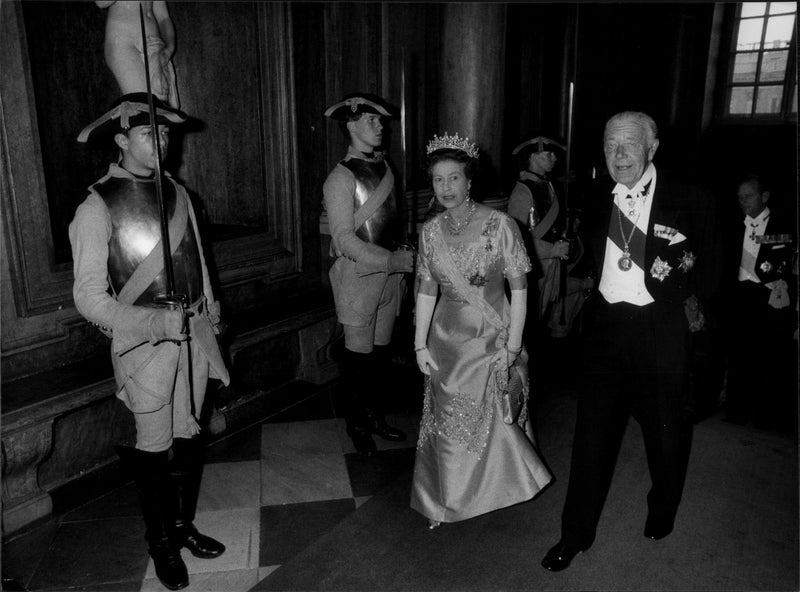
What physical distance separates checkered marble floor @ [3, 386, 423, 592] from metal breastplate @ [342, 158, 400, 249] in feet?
4.06

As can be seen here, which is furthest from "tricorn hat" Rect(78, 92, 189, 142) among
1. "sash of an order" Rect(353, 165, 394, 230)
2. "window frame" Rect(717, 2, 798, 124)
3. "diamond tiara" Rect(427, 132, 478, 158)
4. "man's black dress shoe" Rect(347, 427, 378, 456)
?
"window frame" Rect(717, 2, 798, 124)

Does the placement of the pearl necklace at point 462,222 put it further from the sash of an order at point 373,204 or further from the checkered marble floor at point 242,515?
the checkered marble floor at point 242,515

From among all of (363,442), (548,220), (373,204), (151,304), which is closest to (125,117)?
(151,304)

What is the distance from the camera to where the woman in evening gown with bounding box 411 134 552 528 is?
2855mm

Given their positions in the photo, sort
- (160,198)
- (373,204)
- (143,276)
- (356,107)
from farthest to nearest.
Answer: (373,204) < (356,107) < (143,276) < (160,198)

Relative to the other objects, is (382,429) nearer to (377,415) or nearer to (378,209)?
(377,415)

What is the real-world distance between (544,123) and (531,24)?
118 centimetres

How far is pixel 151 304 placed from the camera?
257 centimetres

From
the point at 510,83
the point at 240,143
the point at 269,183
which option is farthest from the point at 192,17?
the point at 510,83

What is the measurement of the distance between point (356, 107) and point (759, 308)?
8.93 ft

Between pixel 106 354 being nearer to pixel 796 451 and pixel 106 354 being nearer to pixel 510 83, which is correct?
pixel 796 451

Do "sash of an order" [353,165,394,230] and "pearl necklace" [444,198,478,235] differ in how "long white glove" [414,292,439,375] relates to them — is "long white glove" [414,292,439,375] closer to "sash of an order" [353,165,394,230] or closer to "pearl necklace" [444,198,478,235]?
"pearl necklace" [444,198,478,235]

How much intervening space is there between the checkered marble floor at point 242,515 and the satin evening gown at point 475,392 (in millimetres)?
644

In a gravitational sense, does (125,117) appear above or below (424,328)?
above
